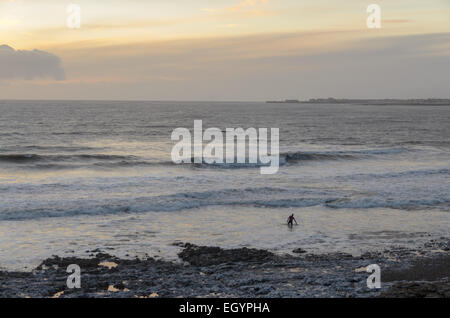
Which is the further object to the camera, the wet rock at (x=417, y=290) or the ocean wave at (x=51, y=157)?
the ocean wave at (x=51, y=157)

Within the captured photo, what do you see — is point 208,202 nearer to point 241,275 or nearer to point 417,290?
point 241,275

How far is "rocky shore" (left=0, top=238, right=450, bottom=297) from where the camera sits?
44.4 ft

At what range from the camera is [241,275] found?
50.0ft

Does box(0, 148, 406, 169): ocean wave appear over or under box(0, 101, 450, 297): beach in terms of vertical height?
over

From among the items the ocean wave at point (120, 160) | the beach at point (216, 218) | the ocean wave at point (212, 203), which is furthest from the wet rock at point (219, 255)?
the ocean wave at point (120, 160)

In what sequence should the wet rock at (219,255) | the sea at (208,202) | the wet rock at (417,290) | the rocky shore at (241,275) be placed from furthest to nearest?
the sea at (208,202), the wet rock at (219,255), the rocky shore at (241,275), the wet rock at (417,290)

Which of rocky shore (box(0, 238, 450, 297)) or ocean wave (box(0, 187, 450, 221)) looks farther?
ocean wave (box(0, 187, 450, 221))

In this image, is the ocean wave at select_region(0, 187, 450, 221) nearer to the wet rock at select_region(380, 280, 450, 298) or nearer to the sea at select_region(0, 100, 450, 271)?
the sea at select_region(0, 100, 450, 271)

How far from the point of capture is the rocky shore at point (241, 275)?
13.5m

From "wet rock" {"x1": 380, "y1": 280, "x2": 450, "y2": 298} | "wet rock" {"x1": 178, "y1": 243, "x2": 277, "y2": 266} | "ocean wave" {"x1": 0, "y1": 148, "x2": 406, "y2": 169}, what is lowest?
"wet rock" {"x1": 178, "y1": 243, "x2": 277, "y2": 266}

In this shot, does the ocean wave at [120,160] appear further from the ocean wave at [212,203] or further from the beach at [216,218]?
the ocean wave at [212,203]

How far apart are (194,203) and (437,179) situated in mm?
18456

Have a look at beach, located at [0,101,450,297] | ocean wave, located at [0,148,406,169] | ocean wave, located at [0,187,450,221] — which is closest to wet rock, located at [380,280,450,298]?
beach, located at [0,101,450,297]

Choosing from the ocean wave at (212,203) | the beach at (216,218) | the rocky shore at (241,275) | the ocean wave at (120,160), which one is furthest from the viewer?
the ocean wave at (120,160)
